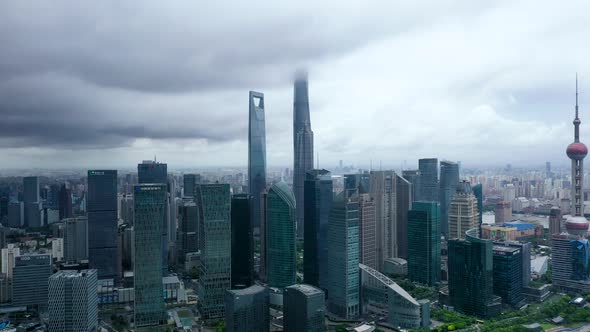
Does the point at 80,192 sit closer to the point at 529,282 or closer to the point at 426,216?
the point at 426,216

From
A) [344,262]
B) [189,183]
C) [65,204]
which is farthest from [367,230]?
[65,204]

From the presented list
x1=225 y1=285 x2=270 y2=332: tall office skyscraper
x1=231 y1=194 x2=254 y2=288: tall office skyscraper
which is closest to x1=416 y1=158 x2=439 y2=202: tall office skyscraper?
x1=231 y1=194 x2=254 y2=288: tall office skyscraper

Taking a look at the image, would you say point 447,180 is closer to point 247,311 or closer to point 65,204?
point 247,311

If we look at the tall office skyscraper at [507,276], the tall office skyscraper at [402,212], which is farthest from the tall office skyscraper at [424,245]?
the tall office skyscraper at [507,276]

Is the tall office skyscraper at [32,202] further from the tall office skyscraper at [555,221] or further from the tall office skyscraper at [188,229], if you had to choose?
the tall office skyscraper at [555,221]

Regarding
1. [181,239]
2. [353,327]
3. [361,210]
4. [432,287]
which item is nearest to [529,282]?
[432,287]

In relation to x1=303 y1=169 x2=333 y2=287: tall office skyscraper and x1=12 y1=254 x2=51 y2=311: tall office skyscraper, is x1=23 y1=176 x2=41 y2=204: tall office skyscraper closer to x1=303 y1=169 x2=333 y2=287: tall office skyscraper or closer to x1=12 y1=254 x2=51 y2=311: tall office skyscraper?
x1=12 y1=254 x2=51 y2=311: tall office skyscraper
